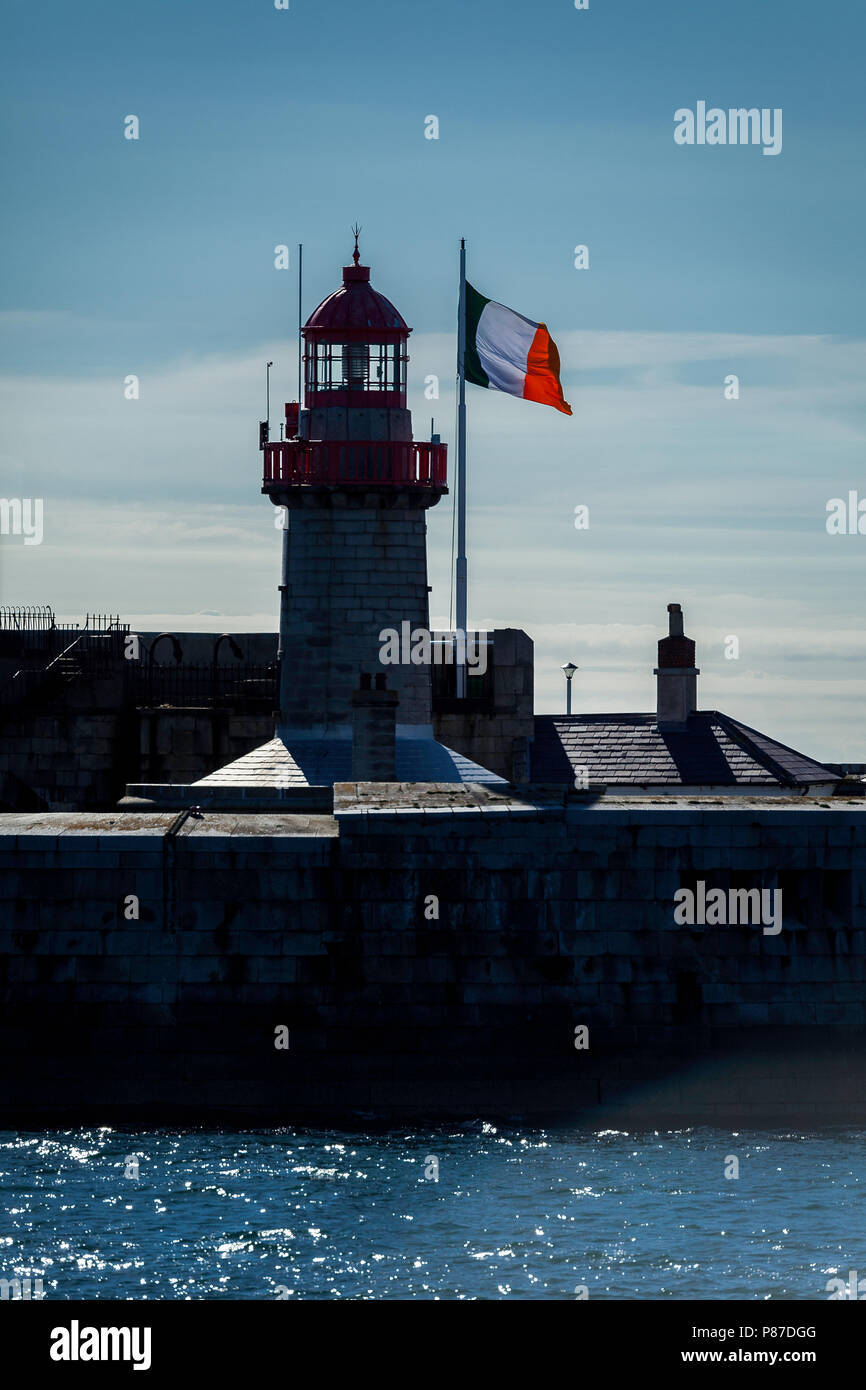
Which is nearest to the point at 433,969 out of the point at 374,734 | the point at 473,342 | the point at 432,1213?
the point at 432,1213

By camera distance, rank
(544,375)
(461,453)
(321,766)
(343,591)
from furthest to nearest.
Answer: (461,453), (544,375), (343,591), (321,766)

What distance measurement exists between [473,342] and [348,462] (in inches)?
234

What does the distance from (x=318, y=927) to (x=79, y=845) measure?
12.1ft

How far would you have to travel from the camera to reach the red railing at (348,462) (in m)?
43.8

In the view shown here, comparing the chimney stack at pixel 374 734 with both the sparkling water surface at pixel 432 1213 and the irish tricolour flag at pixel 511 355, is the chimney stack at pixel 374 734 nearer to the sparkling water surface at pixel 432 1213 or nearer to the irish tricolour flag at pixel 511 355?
the sparkling water surface at pixel 432 1213

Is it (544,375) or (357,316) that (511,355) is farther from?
(357,316)

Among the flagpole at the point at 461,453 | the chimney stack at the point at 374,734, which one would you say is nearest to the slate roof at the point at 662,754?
the flagpole at the point at 461,453

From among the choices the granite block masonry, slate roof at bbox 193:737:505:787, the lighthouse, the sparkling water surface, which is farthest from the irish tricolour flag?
the sparkling water surface

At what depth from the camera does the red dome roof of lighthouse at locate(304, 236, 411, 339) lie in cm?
4359

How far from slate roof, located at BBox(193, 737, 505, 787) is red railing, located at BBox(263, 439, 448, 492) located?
4.90 meters

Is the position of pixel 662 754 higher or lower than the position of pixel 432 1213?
higher

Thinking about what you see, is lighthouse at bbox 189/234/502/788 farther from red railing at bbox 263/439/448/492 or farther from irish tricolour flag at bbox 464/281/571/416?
irish tricolour flag at bbox 464/281/571/416

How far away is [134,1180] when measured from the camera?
3022 cm

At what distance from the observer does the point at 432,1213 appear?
28.5 m
